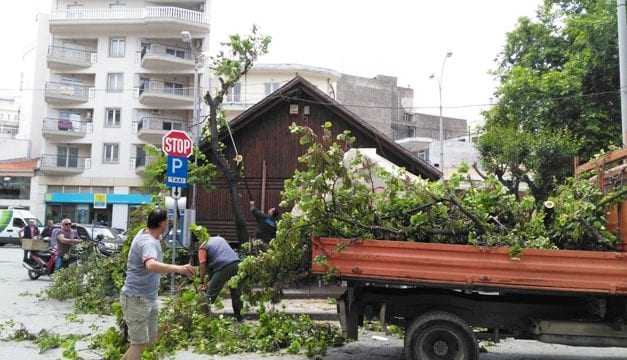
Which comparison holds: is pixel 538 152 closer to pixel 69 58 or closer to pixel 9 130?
pixel 69 58

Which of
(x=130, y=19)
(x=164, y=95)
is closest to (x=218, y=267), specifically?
(x=164, y=95)

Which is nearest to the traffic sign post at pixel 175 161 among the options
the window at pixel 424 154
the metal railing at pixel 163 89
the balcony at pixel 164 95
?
the balcony at pixel 164 95

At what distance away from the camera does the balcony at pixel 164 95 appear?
42531mm

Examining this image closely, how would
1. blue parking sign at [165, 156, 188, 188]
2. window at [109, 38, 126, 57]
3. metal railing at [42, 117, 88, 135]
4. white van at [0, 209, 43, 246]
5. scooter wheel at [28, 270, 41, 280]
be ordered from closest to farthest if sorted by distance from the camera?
blue parking sign at [165, 156, 188, 188], scooter wheel at [28, 270, 41, 280], white van at [0, 209, 43, 246], metal railing at [42, 117, 88, 135], window at [109, 38, 126, 57]

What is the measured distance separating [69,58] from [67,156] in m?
7.25

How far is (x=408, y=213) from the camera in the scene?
6.77 m

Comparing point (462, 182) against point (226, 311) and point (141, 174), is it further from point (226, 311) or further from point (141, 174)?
point (141, 174)

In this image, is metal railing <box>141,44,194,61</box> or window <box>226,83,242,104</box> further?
window <box>226,83,242,104</box>

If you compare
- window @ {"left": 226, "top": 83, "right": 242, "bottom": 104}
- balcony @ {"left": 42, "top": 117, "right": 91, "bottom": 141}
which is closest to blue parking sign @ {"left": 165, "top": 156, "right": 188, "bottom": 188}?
window @ {"left": 226, "top": 83, "right": 242, "bottom": 104}

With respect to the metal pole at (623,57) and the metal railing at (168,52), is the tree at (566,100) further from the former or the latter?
the metal railing at (168,52)

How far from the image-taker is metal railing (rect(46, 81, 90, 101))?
4297cm

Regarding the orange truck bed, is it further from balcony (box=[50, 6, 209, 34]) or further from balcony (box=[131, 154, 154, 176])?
balcony (box=[50, 6, 209, 34])

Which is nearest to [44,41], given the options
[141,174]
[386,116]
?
[141,174]

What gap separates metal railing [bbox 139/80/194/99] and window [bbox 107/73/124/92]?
Answer: 1.65 m
